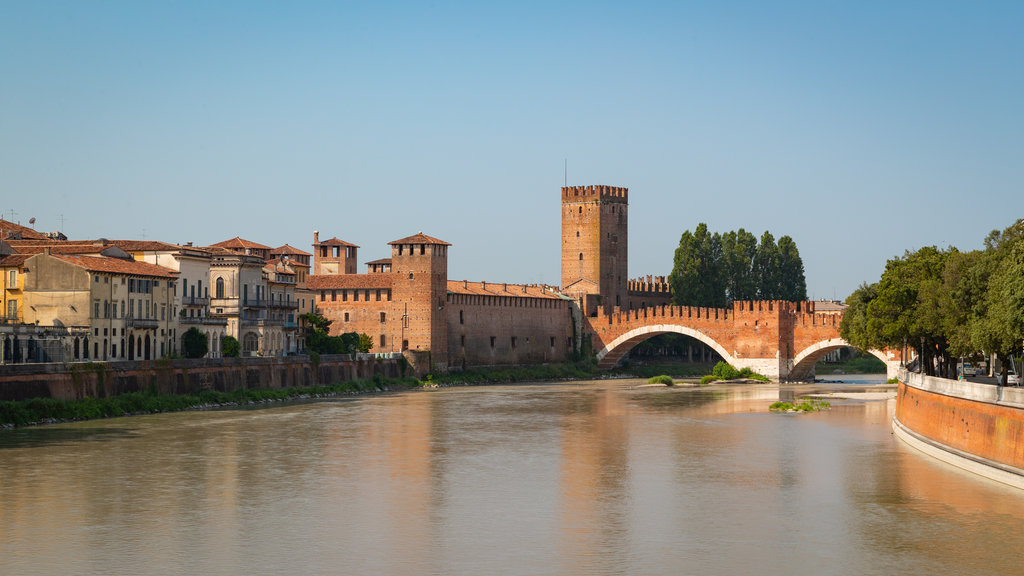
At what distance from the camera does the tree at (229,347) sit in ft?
145

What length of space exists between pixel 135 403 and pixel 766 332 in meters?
31.4

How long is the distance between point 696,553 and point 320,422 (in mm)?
18485

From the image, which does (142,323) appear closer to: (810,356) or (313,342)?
(313,342)

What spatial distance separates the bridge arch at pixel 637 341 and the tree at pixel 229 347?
24.2 meters

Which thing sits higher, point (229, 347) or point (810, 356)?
point (229, 347)

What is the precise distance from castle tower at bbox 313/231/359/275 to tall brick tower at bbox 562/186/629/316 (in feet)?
36.6

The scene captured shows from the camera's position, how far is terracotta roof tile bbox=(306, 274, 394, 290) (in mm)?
56125

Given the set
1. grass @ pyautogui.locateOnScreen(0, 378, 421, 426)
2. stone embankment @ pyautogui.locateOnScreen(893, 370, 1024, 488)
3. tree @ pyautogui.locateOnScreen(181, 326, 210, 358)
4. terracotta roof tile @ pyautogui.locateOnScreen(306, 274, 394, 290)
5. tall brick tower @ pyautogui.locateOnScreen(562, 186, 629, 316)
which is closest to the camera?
stone embankment @ pyautogui.locateOnScreen(893, 370, 1024, 488)

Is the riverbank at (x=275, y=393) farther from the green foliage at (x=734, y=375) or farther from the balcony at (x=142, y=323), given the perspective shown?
the green foliage at (x=734, y=375)

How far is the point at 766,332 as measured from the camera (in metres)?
57.8

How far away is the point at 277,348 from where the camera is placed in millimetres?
48250

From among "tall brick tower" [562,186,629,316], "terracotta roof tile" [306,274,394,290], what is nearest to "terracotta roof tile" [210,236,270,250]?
"terracotta roof tile" [306,274,394,290]

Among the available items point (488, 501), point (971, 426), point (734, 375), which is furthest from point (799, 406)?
point (488, 501)

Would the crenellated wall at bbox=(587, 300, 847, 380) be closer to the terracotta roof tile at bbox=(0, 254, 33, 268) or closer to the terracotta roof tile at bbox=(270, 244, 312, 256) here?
the terracotta roof tile at bbox=(270, 244, 312, 256)
